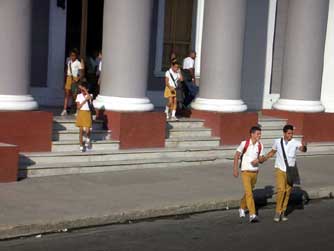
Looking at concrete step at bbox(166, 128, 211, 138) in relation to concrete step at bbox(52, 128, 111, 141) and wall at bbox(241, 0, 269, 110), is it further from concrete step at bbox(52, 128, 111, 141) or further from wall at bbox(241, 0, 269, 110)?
wall at bbox(241, 0, 269, 110)

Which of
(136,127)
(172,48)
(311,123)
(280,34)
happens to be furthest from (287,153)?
(280,34)

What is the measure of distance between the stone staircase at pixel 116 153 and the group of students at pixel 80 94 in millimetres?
338

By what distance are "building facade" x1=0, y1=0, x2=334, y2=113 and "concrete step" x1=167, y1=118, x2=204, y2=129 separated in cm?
43

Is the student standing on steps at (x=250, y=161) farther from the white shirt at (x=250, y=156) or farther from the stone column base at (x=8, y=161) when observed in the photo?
the stone column base at (x=8, y=161)

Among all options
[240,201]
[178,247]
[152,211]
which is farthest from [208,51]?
[178,247]

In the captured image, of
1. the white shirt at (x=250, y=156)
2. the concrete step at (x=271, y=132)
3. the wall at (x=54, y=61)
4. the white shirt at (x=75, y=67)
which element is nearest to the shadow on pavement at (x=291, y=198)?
the white shirt at (x=250, y=156)

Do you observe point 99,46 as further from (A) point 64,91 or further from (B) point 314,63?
(B) point 314,63

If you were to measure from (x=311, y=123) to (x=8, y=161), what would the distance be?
925 cm

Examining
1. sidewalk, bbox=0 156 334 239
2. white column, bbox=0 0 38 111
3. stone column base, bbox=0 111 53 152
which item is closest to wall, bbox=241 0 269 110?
sidewalk, bbox=0 156 334 239

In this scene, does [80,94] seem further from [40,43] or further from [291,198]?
[291,198]

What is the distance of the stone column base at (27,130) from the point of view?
13414 millimetres

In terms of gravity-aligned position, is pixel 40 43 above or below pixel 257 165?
above

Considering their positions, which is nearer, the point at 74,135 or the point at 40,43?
the point at 74,135

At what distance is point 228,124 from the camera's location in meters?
17.0
